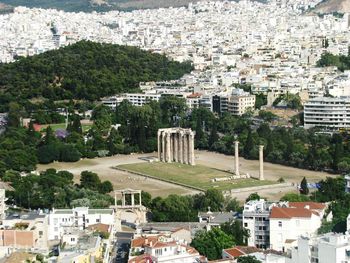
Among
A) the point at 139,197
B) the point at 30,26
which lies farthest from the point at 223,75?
the point at 30,26

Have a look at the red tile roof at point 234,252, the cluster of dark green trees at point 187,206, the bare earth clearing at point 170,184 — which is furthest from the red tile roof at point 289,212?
the bare earth clearing at point 170,184

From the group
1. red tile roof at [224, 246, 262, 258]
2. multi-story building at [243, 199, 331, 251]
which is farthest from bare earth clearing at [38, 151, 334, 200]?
red tile roof at [224, 246, 262, 258]

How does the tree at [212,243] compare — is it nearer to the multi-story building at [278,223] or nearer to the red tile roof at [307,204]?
the multi-story building at [278,223]

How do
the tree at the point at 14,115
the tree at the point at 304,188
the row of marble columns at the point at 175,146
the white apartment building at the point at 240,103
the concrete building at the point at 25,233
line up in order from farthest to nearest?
the white apartment building at the point at 240,103, the tree at the point at 14,115, the row of marble columns at the point at 175,146, the tree at the point at 304,188, the concrete building at the point at 25,233

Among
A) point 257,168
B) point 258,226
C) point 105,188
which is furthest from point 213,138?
point 258,226

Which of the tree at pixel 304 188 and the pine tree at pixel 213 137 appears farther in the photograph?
the pine tree at pixel 213 137

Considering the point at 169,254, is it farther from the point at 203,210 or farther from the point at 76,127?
the point at 76,127
